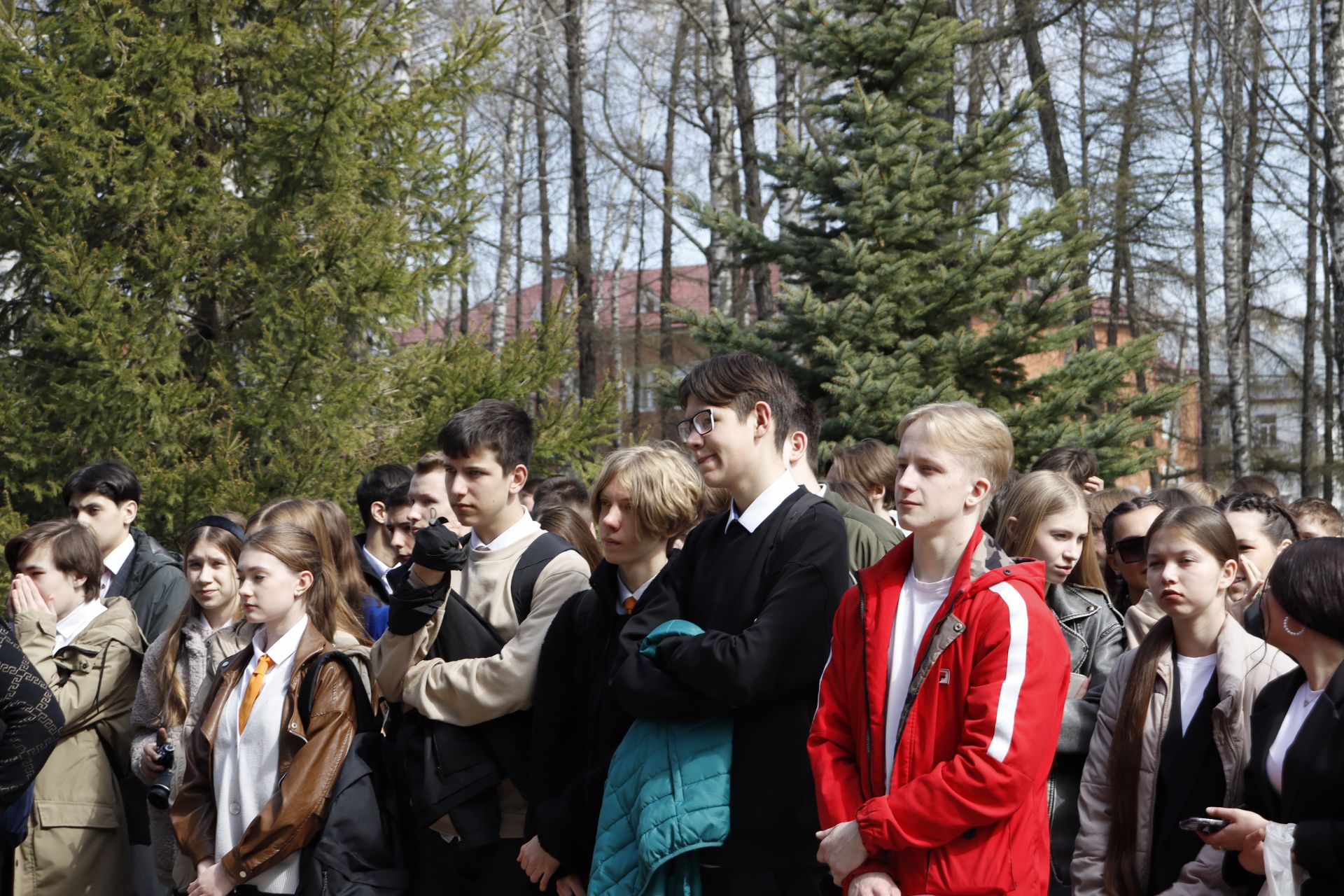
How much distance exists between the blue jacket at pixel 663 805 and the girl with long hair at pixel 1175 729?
4.00 ft

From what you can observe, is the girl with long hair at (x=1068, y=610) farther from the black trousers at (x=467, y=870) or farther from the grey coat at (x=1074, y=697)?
the black trousers at (x=467, y=870)

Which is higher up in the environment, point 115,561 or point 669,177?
point 669,177

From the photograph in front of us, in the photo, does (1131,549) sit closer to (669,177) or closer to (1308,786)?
(1308,786)

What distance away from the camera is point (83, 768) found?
213 inches

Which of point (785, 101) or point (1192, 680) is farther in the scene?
point (785, 101)

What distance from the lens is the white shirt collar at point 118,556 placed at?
6.46 meters

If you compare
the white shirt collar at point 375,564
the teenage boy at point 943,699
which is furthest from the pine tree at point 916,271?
the teenage boy at point 943,699

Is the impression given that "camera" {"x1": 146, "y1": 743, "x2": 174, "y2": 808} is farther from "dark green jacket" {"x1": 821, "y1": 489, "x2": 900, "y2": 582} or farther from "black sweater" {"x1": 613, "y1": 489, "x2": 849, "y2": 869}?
"dark green jacket" {"x1": 821, "y1": 489, "x2": 900, "y2": 582}

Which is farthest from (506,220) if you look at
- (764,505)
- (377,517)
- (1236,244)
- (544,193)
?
(764,505)

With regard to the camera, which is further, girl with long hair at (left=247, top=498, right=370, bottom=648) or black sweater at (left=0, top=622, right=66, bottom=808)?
girl with long hair at (left=247, top=498, right=370, bottom=648)

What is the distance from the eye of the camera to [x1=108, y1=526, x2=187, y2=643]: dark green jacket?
6266mm

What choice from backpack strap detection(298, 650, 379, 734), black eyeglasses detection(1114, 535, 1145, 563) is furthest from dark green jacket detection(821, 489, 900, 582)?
backpack strap detection(298, 650, 379, 734)

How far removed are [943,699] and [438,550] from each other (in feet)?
5.38

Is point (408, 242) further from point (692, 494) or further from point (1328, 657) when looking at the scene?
point (1328, 657)
